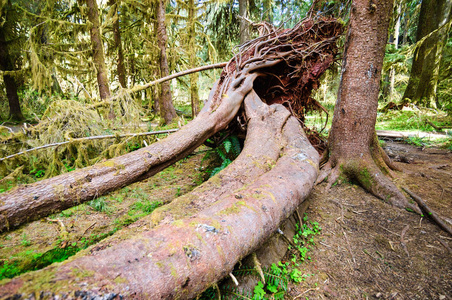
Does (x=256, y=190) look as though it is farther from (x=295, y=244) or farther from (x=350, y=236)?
(x=350, y=236)

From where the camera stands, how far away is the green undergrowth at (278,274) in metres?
1.65

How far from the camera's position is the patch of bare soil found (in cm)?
179

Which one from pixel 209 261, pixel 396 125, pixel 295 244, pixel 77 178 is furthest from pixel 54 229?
pixel 396 125

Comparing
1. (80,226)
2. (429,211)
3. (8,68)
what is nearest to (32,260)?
(80,226)

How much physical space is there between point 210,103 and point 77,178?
8.36 ft

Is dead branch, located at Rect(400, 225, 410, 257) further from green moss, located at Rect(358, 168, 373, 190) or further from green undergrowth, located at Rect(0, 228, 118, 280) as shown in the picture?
green undergrowth, located at Rect(0, 228, 118, 280)

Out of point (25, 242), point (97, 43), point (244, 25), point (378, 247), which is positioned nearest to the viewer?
point (378, 247)

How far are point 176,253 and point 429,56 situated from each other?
469 inches

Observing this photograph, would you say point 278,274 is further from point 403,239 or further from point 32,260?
point 32,260

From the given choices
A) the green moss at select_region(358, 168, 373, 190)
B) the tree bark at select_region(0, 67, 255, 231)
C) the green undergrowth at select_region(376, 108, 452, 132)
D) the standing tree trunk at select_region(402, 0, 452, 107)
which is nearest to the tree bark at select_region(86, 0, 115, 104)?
the tree bark at select_region(0, 67, 255, 231)

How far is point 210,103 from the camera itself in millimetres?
3846

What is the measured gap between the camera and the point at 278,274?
1876 mm

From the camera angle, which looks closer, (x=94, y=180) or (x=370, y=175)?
(x=94, y=180)

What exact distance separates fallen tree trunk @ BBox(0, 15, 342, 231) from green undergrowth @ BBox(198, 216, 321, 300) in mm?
1449
